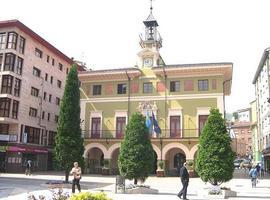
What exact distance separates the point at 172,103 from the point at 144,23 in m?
12.3

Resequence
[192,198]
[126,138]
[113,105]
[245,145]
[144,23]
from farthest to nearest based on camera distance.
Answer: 1. [245,145]
2. [144,23]
3. [113,105]
4. [126,138]
5. [192,198]

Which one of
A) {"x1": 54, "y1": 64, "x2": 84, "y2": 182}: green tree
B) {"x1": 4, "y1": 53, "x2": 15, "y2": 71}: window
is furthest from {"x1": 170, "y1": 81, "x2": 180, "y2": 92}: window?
{"x1": 4, "y1": 53, "x2": 15, "y2": 71}: window

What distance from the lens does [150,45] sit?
4222cm

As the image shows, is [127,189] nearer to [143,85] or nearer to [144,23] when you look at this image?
[143,85]

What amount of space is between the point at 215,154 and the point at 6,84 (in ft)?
86.1

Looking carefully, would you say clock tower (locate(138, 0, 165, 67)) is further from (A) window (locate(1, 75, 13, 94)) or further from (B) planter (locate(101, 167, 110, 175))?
(A) window (locate(1, 75, 13, 94))

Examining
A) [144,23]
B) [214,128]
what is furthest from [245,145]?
[214,128]

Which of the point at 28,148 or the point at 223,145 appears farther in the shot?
the point at 28,148

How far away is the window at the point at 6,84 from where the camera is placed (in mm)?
36606

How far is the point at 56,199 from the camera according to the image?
24.8ft

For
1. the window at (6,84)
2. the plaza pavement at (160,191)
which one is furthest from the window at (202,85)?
the window at (6,84)

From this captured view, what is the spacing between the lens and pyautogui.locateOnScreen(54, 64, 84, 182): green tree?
24.3 metres

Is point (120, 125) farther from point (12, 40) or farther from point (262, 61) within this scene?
point (262, 61)

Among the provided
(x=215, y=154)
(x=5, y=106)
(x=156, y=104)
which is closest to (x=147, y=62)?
(x=156, y=104)
